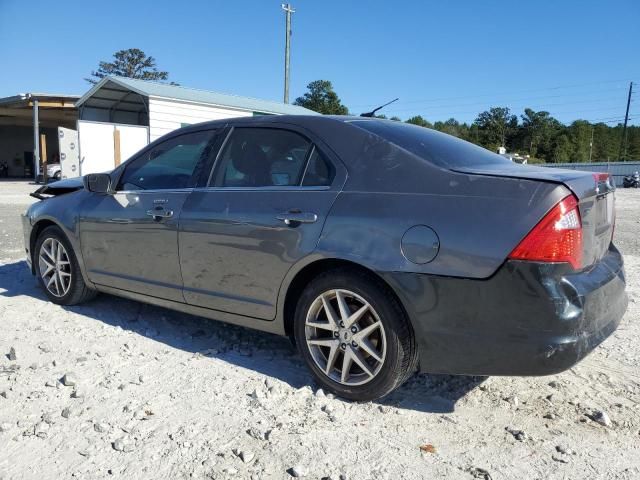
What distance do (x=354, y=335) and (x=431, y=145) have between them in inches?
46.8

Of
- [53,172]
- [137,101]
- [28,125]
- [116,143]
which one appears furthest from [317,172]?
[28,125]

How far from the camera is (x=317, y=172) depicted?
325cm

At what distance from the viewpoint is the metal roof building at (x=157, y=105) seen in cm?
1936

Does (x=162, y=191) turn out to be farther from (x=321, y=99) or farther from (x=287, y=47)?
(x=321, y=99)

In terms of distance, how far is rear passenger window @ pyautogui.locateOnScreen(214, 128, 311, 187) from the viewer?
3395 millimetres

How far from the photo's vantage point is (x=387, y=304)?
285cm

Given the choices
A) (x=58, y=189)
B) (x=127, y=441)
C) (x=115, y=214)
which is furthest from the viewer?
(x=58, y=189)

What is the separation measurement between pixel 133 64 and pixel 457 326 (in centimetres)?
7503

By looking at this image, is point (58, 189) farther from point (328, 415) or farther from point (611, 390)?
point (611, 390)

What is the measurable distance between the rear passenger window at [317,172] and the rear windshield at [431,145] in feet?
1.01

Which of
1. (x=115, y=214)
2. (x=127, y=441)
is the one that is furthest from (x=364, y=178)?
(x=115, y=214)

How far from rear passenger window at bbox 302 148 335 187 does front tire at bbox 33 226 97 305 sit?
95.5 inches

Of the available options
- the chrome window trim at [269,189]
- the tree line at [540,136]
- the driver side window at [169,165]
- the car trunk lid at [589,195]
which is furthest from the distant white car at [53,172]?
the tree line at [540,136]

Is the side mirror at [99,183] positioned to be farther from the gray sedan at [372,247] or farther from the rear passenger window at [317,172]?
the rear passenger window at [317,172]
